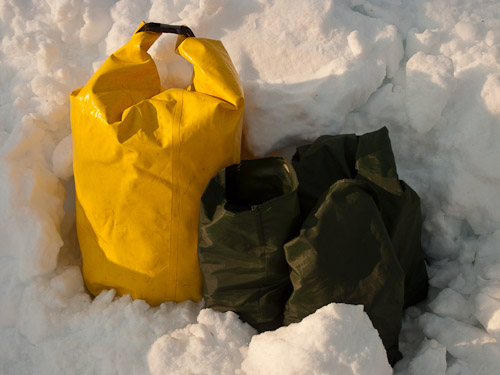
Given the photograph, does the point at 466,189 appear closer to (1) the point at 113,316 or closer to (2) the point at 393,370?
(2) the point at 393,370

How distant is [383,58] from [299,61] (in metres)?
0.30

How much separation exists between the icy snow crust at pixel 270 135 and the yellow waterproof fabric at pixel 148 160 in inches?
4.5

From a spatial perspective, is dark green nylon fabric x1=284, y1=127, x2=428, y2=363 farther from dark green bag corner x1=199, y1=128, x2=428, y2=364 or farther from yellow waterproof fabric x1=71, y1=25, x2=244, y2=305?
yellow waterproof fabric x1=71, y1=25, x2=244, y2=305

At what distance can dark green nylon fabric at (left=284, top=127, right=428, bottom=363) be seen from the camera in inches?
50.4

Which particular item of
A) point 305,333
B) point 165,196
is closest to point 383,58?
point 165,196

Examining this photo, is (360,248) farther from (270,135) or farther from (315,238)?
(270,135)

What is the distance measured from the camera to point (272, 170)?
1.44m

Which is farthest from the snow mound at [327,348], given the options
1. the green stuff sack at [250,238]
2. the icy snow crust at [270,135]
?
the green stuff sack at [250,238]

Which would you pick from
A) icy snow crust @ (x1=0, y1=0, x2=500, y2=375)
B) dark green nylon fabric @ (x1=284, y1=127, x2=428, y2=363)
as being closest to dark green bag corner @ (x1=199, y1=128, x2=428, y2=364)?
dark green nylon fabric @ (x1=284, y1=127, x2=428, y2=363)

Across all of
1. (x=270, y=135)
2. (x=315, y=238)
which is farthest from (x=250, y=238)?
(x=270, y=135)

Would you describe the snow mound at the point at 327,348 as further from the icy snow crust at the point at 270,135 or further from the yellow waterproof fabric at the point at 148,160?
the yellow waterproof fabric at the point at 148,160

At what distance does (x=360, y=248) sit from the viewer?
1.30 metres

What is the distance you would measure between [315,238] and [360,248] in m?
0.13

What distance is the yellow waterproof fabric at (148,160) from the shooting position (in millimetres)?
1429
